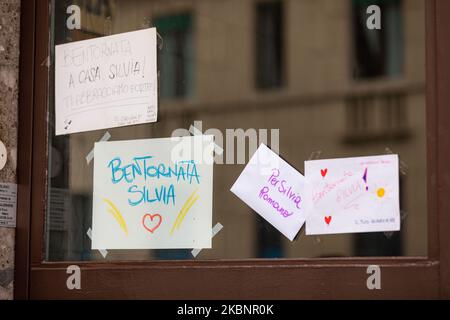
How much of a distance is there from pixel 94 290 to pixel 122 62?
0.94 m

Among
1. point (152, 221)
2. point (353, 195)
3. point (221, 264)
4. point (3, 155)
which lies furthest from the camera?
point (3, 155)

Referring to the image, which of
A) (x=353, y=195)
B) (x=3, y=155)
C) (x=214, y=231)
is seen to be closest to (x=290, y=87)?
(x=353, y=195)

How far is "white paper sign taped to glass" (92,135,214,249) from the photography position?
4.19 meters

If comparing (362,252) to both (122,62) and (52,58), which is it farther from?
(52,58)

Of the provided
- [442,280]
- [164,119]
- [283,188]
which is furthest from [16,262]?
[442,280]

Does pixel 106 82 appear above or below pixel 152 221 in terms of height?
above

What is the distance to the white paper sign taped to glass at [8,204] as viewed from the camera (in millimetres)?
4371

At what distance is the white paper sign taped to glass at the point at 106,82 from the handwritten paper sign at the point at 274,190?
478mm

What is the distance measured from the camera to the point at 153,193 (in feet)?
14.0

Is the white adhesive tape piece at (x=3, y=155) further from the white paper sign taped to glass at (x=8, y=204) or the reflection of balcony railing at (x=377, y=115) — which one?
the reflection of balcony railing at (x=377, y=115)

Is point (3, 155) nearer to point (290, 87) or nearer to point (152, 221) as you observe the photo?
point (152, 221)

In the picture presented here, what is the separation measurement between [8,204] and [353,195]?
1440 millimetres

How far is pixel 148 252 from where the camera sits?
423cm

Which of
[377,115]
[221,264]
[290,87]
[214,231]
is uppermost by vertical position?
[290,87]
